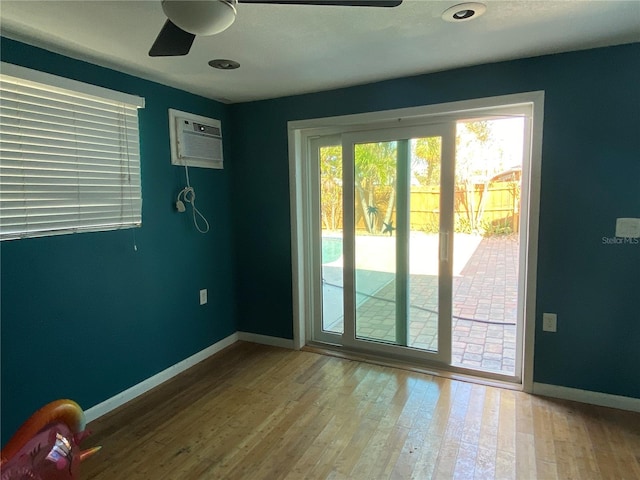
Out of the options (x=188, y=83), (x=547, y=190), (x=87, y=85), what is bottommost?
(x=547, y=190)

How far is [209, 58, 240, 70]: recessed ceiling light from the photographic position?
234 centimetres

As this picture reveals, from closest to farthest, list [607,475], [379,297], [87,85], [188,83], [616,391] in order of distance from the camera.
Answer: [607,475] → [87,85] → [616,391] → [188,83] → [379,297]

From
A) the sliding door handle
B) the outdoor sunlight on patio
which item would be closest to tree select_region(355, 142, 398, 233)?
the outdoor sunlight on patio

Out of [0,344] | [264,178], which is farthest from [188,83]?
[0,344]

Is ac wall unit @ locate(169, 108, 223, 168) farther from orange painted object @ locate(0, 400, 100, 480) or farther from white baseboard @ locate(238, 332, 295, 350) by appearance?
orange painted object @ locate(0, 400, 100, 480)

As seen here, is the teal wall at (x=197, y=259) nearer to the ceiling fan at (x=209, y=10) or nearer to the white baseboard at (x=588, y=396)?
the white baseboard at (x=588, y=396)

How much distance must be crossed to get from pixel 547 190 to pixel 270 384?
2.28 metres

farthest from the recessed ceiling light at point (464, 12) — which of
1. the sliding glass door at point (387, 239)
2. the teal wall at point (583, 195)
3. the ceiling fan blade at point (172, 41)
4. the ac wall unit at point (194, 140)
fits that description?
the ac wall unit at point (194, 140)

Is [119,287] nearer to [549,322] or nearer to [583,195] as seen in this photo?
[549,322]

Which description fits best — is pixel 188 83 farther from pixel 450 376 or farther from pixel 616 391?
pixel 616 391

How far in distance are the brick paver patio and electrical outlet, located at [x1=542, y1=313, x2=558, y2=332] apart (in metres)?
0.53

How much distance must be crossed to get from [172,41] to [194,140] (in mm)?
1503

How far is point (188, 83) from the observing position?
2.80 meters

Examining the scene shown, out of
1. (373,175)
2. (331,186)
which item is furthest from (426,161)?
(331,186)
